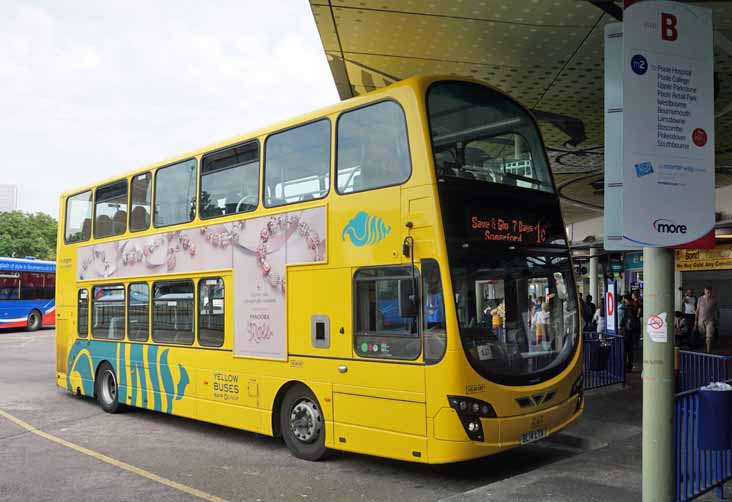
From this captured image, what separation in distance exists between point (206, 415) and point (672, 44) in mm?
7603

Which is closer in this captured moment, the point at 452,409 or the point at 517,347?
the point at 452,409

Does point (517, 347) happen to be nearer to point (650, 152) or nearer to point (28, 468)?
point (650, 152)

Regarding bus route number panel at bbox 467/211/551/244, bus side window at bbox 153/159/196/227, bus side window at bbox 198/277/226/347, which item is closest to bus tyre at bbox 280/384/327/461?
bus side window at bbox 198/277/226/347

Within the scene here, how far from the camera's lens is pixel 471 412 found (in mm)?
6723

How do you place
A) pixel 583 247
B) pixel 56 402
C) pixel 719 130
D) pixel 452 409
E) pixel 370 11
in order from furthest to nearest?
pixel 583 247
pixel 719 130
pixel 56 402
pixel 370 11
pixel 452 409

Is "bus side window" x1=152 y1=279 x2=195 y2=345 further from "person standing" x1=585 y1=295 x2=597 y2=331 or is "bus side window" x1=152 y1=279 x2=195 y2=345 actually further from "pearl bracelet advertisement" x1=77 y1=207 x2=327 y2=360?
"person standing" x1=585 y1=295 x2=597 y2=331

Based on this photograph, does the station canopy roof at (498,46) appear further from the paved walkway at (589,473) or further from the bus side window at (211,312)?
the paved walkway at (589,473)

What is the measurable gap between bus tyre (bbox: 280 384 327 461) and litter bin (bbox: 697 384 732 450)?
4.01 m

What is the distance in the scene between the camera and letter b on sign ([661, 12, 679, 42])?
4797 millimetres

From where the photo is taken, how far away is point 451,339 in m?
6.77

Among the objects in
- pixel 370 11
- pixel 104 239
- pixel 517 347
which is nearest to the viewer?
pixel 517 347

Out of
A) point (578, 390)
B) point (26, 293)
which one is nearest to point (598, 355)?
point (578, 390)

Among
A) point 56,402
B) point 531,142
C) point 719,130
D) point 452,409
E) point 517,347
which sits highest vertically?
point 719,130

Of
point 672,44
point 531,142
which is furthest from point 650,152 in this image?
point 531,142
